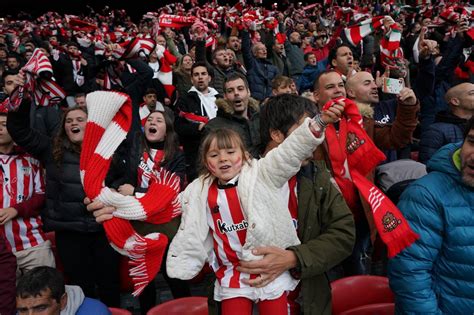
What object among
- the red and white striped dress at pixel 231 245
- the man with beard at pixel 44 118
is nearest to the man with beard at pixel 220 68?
the man with beard at pixel 44 118

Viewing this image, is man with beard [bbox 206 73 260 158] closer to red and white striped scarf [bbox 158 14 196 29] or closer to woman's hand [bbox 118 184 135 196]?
woman's hand [bbox 118 184 135 196]

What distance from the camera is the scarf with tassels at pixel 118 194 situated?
1967mm

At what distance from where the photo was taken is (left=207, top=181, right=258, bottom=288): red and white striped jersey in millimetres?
1986

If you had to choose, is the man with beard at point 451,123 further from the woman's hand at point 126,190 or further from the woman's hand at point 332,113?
the woman's hand at point 126,190

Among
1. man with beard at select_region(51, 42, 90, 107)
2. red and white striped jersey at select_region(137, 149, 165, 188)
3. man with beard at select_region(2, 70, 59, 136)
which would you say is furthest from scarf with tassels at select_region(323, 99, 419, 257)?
man with beard at select_region(51, 42, 90, 107)

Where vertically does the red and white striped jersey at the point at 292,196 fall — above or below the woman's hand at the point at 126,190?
above

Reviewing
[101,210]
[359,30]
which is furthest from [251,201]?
[359,30]

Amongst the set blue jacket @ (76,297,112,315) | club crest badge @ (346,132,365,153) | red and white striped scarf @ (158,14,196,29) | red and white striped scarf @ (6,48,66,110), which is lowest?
blue jacket @ (76,297,112,315)

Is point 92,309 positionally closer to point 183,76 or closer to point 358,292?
point 358,292

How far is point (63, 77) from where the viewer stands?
7.07 m

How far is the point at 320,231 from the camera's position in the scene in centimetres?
202

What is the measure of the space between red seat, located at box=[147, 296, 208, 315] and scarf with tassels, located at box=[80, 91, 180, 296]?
1.84 ft

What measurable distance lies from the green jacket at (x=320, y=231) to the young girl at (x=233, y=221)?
7 centimetres

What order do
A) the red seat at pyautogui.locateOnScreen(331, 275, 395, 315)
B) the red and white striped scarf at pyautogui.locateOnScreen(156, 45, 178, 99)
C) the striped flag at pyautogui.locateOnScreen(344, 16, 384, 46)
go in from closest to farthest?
the red seat at pyautogui.locateOnScreen(331, 275, 395, 315), the striped flag at pyautogui.locateOnScreen(344, 16, 384, 46), the red and white striped scarf at pyautogui.locateOnScreen(156, 45, 178, 99)
